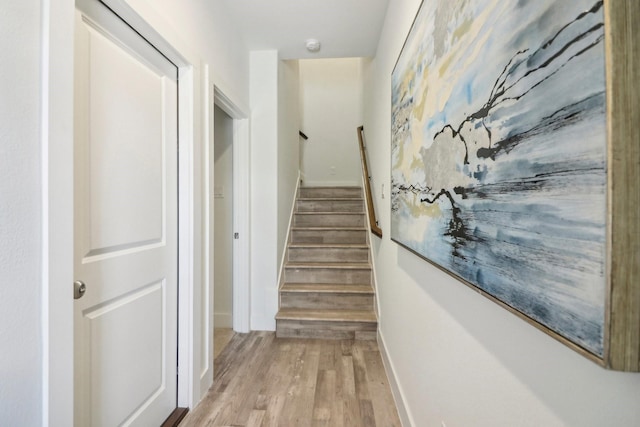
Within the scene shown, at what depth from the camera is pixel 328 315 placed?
8.58 feet

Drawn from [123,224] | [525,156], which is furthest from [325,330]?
[525,156]

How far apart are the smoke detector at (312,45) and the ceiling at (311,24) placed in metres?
0.04

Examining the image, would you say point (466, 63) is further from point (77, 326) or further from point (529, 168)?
point (77, 326)

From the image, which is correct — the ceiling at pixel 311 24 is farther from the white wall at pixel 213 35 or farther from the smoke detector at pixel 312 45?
the white wall at pixel 213 35

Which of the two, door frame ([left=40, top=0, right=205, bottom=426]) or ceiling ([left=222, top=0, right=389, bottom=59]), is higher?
ceiling ([left=222, top=0, right=389, bottom=59])

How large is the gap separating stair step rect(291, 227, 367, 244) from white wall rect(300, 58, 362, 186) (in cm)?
194

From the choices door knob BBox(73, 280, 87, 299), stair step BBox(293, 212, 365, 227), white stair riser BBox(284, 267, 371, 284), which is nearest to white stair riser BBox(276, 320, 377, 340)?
white stair riser BBox(284, 267, 371, 284)

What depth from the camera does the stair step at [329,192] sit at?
412cm

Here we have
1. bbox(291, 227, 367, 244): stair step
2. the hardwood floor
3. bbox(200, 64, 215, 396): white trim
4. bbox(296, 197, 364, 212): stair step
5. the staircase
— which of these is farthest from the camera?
bbox(296, 197, 364, 212): stair step

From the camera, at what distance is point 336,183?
522cm

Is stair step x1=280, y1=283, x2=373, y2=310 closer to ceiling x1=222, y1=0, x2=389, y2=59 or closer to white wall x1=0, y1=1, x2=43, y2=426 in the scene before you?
white wall x1=0, y1=1, x2=43, y2=426

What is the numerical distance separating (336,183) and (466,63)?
4.51m

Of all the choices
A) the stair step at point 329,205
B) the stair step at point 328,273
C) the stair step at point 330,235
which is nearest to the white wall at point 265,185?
the stair step at point 328,273

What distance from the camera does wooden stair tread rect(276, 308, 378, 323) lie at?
2545 millimetres
